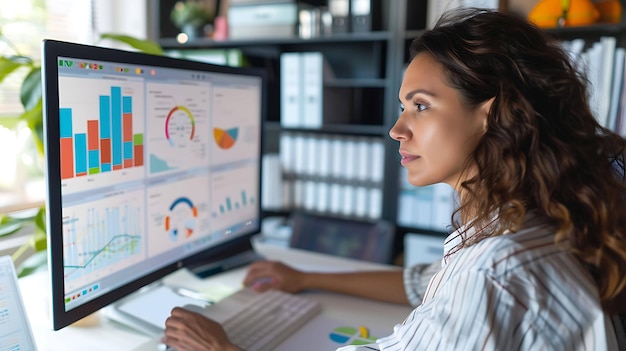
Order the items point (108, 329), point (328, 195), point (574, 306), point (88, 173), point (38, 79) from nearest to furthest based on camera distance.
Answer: point (574, 306) < point (88, 173) < point (108, 329) < point (38, 79) < point (328, 195)

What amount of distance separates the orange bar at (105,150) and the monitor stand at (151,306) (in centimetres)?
32

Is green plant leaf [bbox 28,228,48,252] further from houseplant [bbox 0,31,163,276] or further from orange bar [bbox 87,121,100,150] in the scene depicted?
orange bar [bbox 87,121,100,150]

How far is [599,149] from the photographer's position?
0.70 metres

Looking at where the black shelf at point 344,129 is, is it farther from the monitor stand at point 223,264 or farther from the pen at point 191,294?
the pen at point 191,294

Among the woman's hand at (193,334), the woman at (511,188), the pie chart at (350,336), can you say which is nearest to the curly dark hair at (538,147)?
the woman at (511,188)

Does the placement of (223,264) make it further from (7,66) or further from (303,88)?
(303,88)

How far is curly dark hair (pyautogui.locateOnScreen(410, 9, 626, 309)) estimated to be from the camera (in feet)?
2.14

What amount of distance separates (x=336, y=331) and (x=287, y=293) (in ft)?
0.63

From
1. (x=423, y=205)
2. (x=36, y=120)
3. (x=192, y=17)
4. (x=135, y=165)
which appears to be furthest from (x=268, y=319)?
(x=192, y=17)

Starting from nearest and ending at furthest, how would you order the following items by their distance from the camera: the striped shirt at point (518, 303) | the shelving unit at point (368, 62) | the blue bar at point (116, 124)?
the striped shirt at point (518, 303)
the blue bar at point (116, 124)
the shelving unit at point (368, 62)

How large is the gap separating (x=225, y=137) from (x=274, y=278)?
1.13ft

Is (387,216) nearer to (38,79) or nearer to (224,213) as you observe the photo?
(224,213)

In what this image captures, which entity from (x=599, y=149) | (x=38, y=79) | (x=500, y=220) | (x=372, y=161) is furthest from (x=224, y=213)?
(x=372, y=161)

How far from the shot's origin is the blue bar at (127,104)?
2.81 feet
